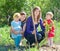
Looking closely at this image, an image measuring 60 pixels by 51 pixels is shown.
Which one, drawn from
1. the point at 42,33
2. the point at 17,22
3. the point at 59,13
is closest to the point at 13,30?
the point at 17,22

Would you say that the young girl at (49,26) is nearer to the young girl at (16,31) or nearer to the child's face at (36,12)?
the child's face at (36,12)

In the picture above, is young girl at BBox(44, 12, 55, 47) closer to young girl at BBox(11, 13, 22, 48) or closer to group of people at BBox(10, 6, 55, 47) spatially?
group of people at BBox(10, 6, 55, 47)

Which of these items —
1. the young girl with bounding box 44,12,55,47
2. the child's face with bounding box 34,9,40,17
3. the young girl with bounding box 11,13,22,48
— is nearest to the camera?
the child's face with bounding box 34,9,40,17

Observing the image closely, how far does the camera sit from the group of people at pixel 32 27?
812 centimetres

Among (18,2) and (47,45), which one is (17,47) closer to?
(47,45)

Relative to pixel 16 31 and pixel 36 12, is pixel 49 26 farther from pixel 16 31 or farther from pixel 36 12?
pixel 16 31

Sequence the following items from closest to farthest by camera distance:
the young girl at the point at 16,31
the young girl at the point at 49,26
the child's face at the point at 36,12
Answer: the child's face at the point at 36,12
the young girl at the point at 49,26
the young girl at the point at 16,31

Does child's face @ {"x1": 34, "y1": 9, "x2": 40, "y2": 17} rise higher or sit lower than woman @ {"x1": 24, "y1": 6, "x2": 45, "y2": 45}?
higher

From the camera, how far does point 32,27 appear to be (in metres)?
8.20

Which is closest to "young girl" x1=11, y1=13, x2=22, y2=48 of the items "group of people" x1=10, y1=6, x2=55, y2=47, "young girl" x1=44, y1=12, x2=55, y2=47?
"group of people" x1=10, y1=6, x2=55, y2=47

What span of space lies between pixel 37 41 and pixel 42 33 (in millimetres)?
247

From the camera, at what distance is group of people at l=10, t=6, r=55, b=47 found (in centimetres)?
812

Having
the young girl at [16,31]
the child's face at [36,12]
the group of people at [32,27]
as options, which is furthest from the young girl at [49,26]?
the young girl at [16,31]

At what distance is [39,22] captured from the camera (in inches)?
327
